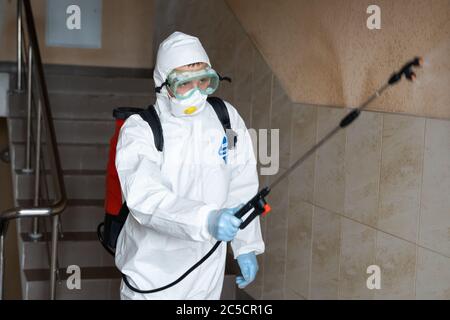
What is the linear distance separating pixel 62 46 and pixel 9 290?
6.61 feet

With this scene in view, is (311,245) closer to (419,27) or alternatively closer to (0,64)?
(419,27)

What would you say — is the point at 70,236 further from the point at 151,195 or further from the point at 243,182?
the point at 151,195

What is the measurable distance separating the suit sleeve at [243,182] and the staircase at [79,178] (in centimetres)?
149

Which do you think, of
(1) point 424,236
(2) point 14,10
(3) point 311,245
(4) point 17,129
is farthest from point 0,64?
(1) point 424,236

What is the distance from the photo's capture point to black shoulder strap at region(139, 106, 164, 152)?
219 centimetres

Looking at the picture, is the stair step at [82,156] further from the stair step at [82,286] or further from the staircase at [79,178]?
the stair step at [82,286]

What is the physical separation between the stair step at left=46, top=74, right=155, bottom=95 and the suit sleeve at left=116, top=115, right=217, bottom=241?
3.04m

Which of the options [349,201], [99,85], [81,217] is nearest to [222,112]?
[349,201]

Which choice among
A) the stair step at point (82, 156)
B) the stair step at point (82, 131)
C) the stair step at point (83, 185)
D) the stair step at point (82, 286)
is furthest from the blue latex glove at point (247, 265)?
the stair step at point (82, 131)

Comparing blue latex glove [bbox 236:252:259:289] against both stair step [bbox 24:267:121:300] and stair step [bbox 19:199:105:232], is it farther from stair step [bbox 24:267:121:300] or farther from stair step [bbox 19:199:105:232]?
stair step [bbox 19:199:105:232]

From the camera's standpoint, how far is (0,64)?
5.67 metres

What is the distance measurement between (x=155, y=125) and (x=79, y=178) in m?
2.32

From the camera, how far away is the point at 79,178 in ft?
14.5

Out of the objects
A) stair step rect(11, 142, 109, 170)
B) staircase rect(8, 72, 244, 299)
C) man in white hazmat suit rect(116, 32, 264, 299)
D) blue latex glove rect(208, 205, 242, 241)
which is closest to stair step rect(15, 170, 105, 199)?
staircase rect(8, 72, 244, 299)
